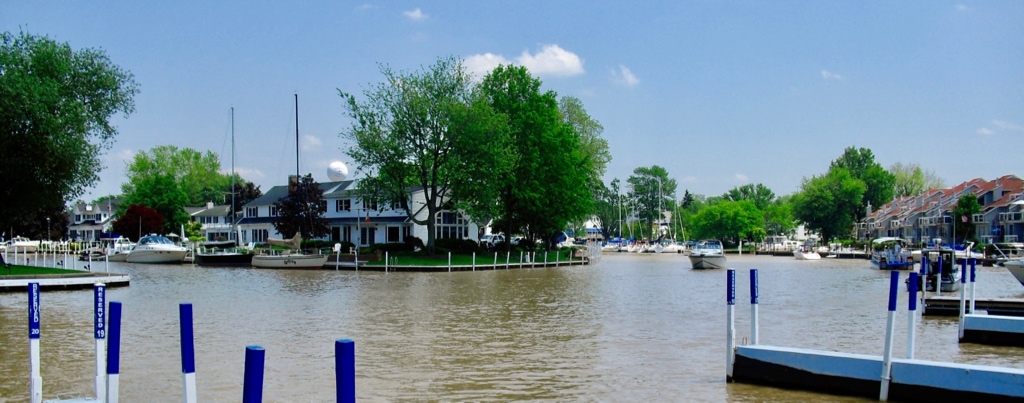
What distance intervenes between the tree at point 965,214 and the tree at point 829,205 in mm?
31907

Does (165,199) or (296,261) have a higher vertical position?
(165,199)

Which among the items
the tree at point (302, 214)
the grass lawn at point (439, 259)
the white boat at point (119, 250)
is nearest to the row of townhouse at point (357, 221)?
the tree at point (302, 214)

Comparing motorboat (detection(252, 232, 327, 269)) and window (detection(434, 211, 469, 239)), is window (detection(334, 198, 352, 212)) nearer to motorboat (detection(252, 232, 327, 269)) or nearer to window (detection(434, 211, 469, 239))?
window (detection(434, 211, 469, 239))

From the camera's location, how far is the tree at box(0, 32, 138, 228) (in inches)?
1231

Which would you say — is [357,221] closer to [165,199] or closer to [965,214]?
[165,199]

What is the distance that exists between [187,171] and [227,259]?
79.8 m

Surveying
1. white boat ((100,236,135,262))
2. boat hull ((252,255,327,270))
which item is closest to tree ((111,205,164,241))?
white boat ((100,236,135,262))

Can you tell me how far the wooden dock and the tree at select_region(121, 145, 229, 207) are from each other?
118914 mm

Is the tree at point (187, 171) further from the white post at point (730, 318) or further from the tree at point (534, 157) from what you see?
the white post at point (730, 318)

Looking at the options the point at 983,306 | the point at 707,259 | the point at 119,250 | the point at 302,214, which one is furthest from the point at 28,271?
the point at 119,250

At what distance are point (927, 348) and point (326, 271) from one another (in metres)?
41.1

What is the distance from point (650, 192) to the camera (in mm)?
155000

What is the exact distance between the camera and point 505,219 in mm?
65875

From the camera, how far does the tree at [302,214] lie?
72625mm
